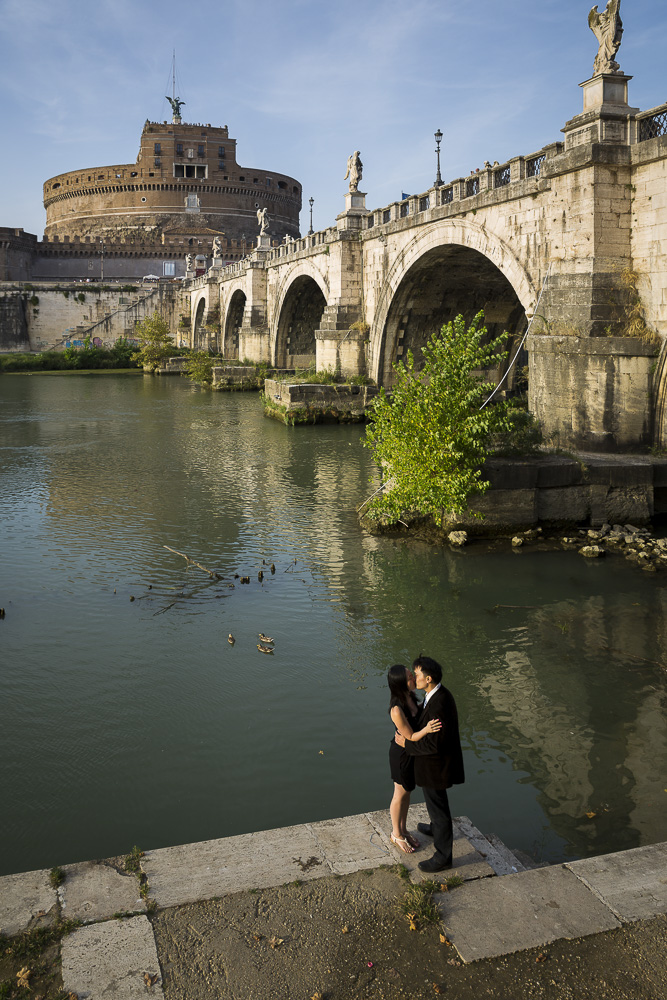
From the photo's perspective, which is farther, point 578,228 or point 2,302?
point 2,302

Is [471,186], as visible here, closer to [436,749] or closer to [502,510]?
[502,510]

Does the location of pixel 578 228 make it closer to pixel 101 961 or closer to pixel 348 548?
pixel 348 548

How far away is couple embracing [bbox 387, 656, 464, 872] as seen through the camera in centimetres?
362

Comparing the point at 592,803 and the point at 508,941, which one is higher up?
the point at 508,941

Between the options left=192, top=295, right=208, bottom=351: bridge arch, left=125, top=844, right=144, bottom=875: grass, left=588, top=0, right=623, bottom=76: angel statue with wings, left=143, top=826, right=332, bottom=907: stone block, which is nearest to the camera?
left=143, top=826, right=332, bottom=907: stone block

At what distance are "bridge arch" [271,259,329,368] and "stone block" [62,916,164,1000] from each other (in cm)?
2895

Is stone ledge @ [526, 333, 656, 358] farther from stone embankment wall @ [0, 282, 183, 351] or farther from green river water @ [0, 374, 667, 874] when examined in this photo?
stone embankment wall @ [0, 282, 183, 351]

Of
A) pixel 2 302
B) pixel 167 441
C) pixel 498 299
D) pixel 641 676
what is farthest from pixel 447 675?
pixel 2 302

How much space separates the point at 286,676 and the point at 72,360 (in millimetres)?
47196

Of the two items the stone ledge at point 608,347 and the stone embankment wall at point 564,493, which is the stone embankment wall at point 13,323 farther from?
the stone embankment wall at point 564,493

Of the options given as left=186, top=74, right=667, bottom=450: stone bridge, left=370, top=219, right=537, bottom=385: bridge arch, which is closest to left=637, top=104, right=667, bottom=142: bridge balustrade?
left=186, top=74, right=667, bottom=450: stone bridge

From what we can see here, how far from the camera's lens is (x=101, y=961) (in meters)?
2.88

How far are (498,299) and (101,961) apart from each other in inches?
813

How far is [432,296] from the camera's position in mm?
21906
